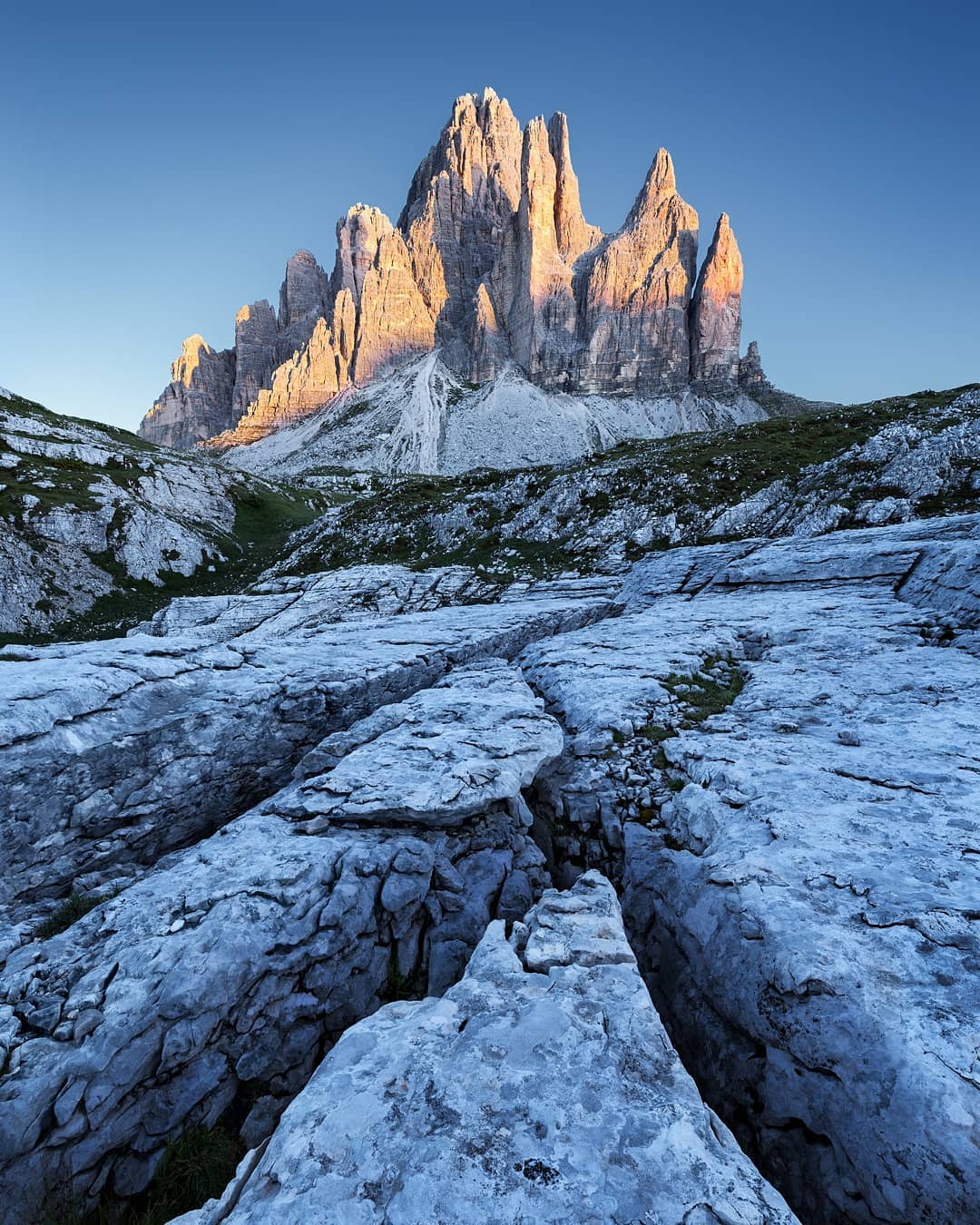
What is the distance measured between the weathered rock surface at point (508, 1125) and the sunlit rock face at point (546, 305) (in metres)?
181

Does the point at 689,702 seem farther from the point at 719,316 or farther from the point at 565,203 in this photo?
the point at 565,203

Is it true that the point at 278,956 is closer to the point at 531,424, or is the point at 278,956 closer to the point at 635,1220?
the point at 635,1220

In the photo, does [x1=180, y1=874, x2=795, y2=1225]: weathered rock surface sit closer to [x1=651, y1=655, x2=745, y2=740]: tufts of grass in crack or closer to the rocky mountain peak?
[x1=651, y1=655, x2=745, y2=740]: tufts of grass in crack

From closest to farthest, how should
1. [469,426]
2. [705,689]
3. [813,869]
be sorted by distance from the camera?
[813,869] → [705,689] → [469,426]

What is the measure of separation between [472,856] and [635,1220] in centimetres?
515

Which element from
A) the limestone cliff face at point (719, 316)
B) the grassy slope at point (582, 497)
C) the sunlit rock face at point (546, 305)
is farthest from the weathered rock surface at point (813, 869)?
the limestone cliff face at point (719, 316)

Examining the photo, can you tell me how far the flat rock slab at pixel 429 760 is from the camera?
8523mm

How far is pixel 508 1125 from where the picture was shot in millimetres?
4234

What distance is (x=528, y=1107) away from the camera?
14.3 feet

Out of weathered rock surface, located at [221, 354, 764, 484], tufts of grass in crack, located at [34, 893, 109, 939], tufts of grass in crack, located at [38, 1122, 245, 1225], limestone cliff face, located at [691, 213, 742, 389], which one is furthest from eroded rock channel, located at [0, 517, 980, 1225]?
limestone cliff face, located at [691, 213, 742, 389]

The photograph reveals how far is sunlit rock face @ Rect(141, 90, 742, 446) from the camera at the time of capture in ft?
541

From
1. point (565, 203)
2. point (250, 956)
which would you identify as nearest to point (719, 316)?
point (565, 203)

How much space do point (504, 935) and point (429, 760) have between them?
352 centimetres

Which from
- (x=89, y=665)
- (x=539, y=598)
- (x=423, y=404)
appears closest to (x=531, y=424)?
(x=423, y=404)
